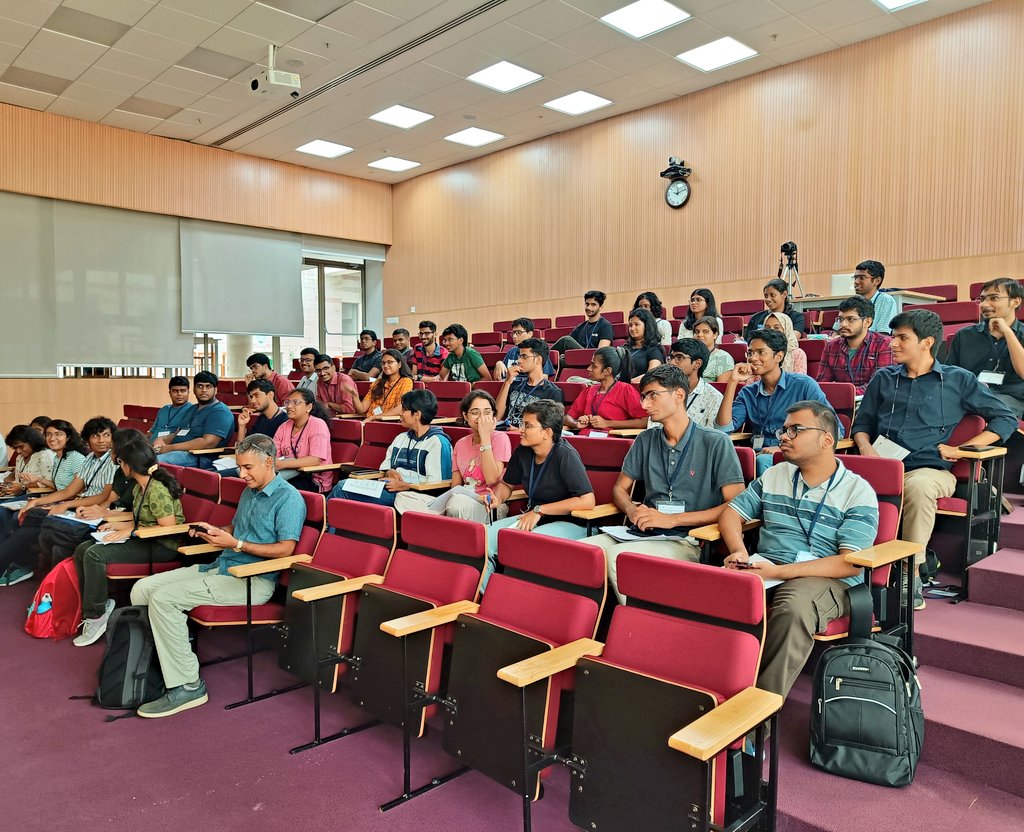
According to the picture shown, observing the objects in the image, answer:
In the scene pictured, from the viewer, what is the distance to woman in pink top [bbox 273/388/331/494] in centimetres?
468

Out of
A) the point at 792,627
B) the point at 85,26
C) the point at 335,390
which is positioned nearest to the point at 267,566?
the point at 792,627

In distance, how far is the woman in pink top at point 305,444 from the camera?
4680 millimetres

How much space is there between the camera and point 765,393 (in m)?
3.64

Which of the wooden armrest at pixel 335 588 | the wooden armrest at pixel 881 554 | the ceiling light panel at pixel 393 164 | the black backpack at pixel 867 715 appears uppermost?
the ceiling light panel at pixel 393 164

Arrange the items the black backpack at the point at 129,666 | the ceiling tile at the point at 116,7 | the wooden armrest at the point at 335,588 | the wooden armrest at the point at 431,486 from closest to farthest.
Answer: the wooden armrest at the point at 335,588 → the black backpack at the point at 129,666 → the wooden armrest at the point at 431,486 → the ceiling tile at the point at 116,7

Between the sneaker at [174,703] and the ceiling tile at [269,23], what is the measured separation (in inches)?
249

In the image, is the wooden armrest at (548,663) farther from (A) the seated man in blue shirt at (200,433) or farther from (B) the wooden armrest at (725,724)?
(A) the seated man in blue shirt at (200,433)

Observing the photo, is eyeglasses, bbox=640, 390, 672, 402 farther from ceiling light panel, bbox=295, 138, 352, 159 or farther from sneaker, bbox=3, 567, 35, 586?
ceiling light panel, bbox=295, 138, 352, 159

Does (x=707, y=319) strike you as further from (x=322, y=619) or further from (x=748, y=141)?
(x=748, y=141)

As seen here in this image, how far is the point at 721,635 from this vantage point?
73.0 inches

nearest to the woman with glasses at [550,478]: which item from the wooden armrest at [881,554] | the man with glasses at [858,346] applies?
the wooden armrest at [881,554]

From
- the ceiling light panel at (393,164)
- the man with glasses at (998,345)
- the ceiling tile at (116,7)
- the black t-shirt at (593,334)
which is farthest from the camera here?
the ceiling light panel at (393,164)

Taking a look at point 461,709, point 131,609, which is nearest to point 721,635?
point 461,709

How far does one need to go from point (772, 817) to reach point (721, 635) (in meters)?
0.43
